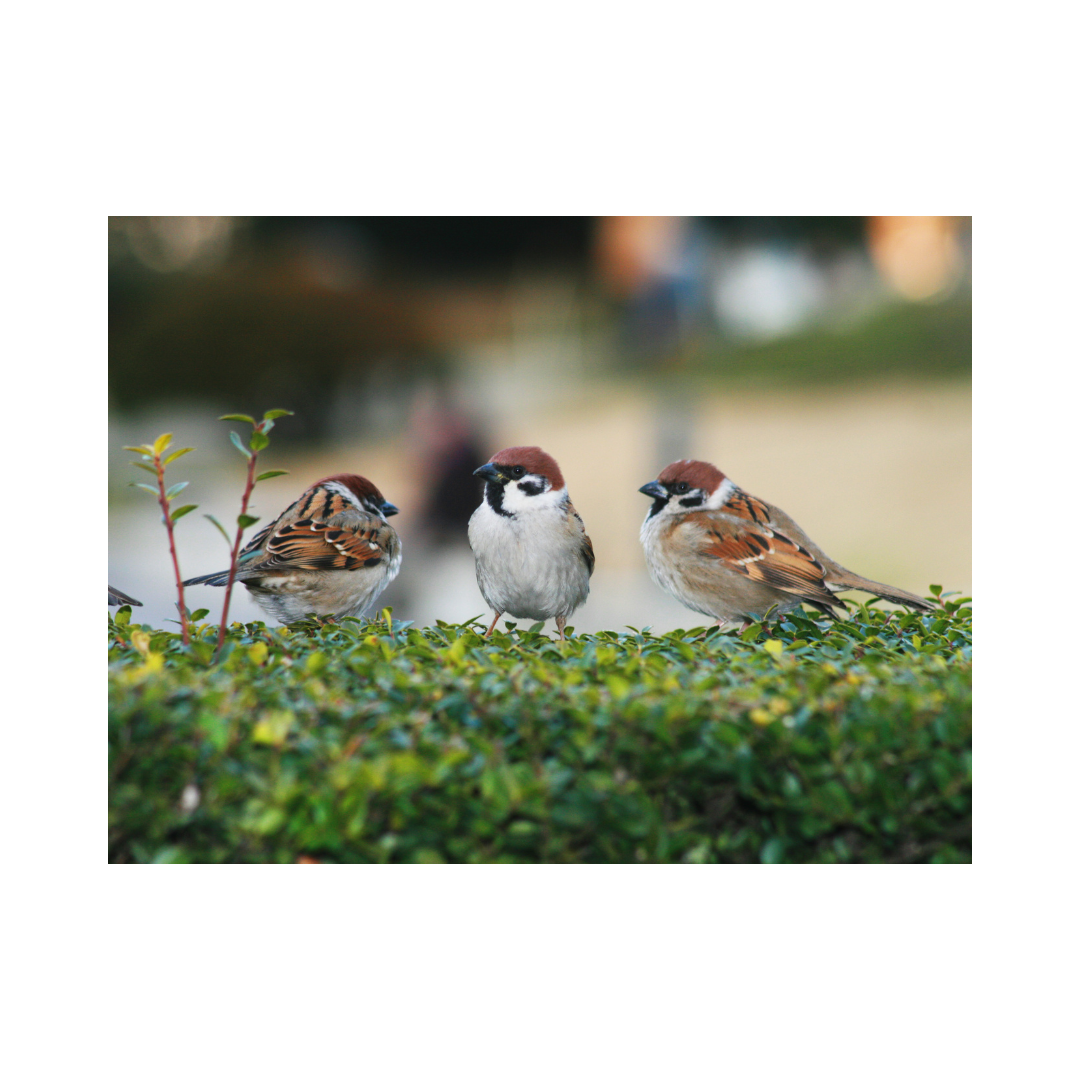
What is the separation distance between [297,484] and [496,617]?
4.92 metres

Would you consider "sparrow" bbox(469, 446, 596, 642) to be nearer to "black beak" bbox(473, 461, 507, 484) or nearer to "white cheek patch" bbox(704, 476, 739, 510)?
"black beak" bbox(473, 461, 507, 484)

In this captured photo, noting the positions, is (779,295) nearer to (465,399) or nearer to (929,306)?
(929,306)

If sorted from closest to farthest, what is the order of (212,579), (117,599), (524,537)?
(117,599)
(212,579)
(524,537)

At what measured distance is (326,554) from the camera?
3.28m

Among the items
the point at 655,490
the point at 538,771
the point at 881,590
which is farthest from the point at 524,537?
the point at 538,771

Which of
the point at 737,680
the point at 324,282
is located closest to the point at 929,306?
the point at 324,282

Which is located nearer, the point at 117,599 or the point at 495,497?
the point at 117,599

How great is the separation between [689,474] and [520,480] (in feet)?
2.20

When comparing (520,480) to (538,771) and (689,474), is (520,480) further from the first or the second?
(538,771)

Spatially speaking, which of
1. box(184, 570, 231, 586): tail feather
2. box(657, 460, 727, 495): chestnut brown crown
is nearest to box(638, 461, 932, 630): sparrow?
box(657, 460, 727, 495): chestnut brown crown

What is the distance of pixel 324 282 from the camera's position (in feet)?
24.0

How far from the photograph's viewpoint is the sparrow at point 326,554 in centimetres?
324

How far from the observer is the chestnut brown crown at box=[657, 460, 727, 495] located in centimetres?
340

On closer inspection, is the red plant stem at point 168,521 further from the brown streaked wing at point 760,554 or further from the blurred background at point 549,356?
the blurred background at point 549,356
